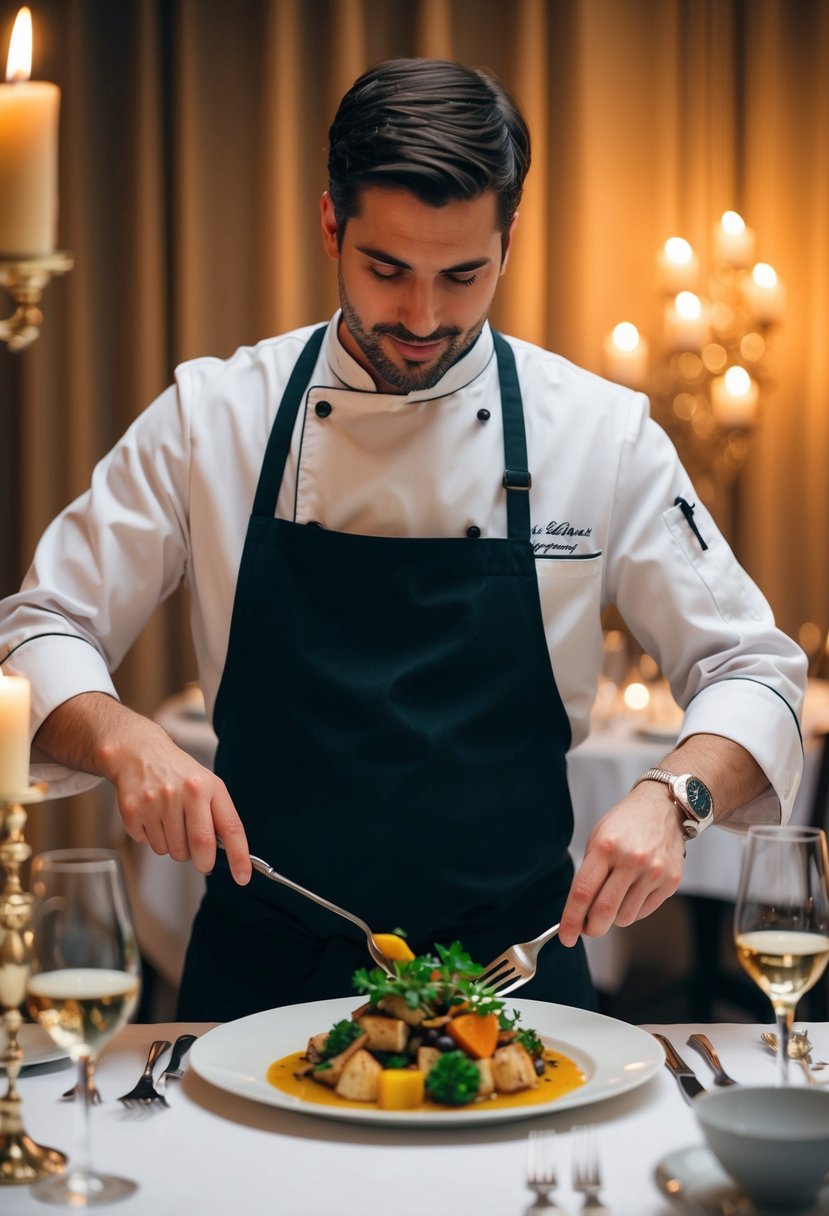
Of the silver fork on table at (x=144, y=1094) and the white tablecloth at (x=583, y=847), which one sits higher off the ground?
the silver fork on table at (x=144, y=1094)

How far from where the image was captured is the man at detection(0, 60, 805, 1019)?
60.2 inches

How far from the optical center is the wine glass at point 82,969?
3.04 ft

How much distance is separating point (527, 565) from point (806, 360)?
3.37m

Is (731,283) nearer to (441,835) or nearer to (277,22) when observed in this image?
(277,22)

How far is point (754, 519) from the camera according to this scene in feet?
15.4

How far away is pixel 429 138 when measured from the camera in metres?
1.52

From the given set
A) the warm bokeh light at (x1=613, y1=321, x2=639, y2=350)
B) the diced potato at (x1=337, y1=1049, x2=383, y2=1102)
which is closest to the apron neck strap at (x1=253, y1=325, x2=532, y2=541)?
the diced potato at (x1=337, y1=1049, x2=383, y2=1102)

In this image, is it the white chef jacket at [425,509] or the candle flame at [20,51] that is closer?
the candle flame at [20,51]

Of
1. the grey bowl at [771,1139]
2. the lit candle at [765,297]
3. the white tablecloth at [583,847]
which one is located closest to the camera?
the grey bowl at [771,1139]

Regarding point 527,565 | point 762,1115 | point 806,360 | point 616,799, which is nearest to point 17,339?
point 762,1115

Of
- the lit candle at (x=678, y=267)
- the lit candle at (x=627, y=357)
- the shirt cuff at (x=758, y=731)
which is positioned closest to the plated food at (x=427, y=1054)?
the shirt cuff at (x=758, y=731)

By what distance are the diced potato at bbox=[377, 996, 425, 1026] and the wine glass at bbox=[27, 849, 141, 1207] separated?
27cm

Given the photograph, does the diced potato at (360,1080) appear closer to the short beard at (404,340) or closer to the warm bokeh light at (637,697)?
the short beard at (404,340)

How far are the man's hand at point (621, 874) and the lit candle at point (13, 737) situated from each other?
1.66ft
